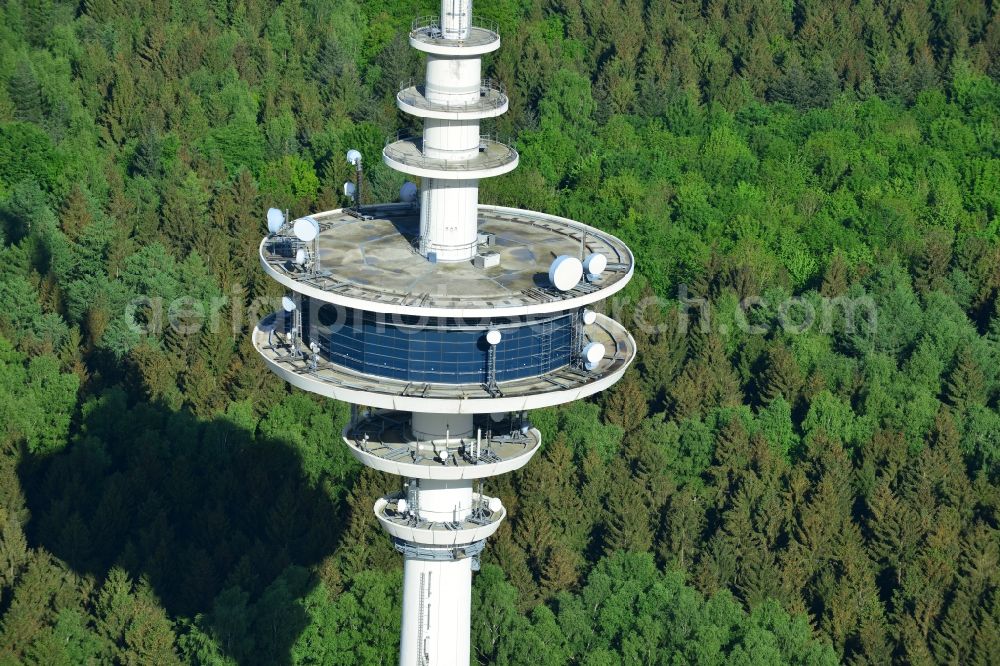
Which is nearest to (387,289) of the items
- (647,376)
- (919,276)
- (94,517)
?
(94,517)

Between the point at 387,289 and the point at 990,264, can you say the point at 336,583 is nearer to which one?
the point at 387,289

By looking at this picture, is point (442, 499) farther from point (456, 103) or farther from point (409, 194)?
point (456, 103)

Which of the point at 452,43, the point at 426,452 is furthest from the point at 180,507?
the point at 452,43

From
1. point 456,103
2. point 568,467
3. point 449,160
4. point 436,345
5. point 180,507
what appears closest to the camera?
point 436,345

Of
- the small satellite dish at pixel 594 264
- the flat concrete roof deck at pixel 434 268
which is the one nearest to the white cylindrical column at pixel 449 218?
the flat concrete roof deck at pixel 434 268

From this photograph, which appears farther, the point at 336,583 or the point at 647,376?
the point at 647,376
